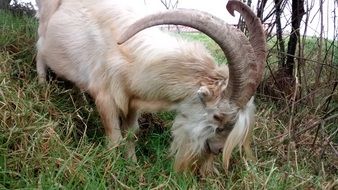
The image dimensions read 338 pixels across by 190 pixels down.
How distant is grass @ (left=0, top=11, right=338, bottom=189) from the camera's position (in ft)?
13.3

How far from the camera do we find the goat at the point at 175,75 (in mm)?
4281

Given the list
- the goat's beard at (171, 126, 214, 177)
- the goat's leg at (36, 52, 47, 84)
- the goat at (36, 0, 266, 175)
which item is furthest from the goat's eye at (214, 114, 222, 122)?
the goat's leg at (36, 52, 47, 84)

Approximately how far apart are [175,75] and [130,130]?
62 centimetres

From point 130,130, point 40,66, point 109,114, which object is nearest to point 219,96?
point 130,130

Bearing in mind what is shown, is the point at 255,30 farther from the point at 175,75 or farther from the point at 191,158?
the point at 191,158

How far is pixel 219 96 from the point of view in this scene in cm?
449

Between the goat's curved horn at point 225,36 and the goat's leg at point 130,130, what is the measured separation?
0.98 meters

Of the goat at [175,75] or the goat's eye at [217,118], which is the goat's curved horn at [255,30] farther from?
the goat's eye at [217,118]

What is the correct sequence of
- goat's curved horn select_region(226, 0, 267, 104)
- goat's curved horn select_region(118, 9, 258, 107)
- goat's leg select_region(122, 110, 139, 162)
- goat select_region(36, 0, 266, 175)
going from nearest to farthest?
goat's curved horn select_region(118, 9, 258, 107) < goat select_region(36, 0, 266, 175) < goat's curved horn select_region(226, 0, 267, 104) < goat's leg select_region(122, 110, 139, 162)

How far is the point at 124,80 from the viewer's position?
4820 millimetres

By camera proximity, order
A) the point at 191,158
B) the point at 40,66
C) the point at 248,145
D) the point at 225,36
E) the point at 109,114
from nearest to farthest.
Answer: the point at 225,36 < the point at 191,158 < the point at 248,145 < the point at 109,114 < the point at 40,66

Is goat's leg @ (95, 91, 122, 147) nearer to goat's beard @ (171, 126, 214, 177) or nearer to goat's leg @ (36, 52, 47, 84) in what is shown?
goat's beard @ (171, 126, 214, 177)

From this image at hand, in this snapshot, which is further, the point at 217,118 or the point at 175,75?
the point at 175,75

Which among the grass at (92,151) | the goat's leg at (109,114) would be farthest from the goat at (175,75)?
the grass at (92,151)
